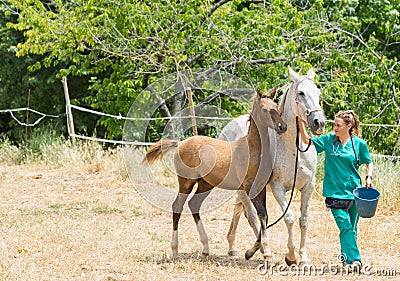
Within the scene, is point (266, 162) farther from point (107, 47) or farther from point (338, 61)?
point (107, 47)

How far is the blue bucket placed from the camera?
18.4 feet

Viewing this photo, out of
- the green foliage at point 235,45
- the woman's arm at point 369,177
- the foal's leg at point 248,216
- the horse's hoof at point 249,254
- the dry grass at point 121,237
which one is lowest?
the dry grass at point 121,237

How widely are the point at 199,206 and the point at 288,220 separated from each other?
1138 mm

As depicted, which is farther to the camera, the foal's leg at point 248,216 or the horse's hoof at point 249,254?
the foal's leg at point 248,216

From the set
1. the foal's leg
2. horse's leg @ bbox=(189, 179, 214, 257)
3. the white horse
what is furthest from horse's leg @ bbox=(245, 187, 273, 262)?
horse's leg @ bbox=(189, 179, 214, 257)

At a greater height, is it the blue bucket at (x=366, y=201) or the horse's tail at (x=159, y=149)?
the horse's tail at (x=159, y=149)

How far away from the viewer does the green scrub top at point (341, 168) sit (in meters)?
5.97

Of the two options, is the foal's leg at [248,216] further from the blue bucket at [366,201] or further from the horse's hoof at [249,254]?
the blue bucket at [366,201]

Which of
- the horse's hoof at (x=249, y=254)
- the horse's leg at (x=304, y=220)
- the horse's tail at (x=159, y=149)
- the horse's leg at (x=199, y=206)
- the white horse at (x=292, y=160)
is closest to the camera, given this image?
the white horse at (x=292, y=160)

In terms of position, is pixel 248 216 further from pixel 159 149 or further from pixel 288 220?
pixel 159 149

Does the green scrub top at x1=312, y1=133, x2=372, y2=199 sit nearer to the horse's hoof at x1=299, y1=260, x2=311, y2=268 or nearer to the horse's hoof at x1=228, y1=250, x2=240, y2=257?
the horse's hoof at x1=299, y1=260, x2=311, y2=268

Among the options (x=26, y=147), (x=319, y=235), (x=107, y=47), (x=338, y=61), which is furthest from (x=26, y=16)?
(x=319, y=235)

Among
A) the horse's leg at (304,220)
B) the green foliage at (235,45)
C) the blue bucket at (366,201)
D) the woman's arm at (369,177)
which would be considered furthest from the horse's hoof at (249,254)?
the green foliage at (235,45)

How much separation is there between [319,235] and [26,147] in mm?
9634
